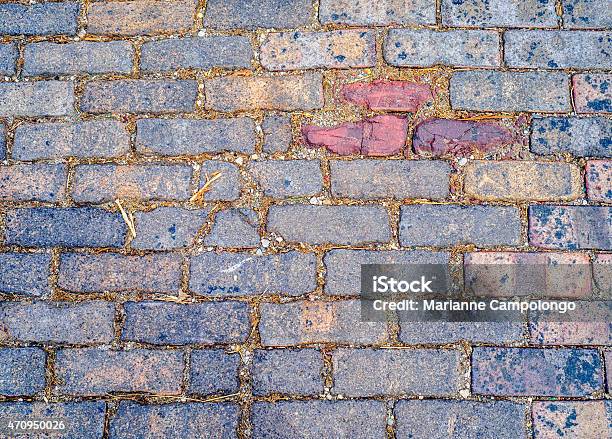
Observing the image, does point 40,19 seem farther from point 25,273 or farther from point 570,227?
point 570,227

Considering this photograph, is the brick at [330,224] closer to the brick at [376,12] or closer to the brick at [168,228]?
the brick at [168,228]

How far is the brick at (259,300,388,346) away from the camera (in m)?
1.89

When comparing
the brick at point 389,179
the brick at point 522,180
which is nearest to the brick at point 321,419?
the brick at point 389,179

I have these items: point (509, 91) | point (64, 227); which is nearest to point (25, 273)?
point (64, 227)

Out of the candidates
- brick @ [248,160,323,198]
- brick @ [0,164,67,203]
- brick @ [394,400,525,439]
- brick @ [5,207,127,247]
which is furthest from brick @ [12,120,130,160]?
brick @ [394,400,525,439]

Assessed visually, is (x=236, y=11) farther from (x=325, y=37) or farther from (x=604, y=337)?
(x=604, y=337)

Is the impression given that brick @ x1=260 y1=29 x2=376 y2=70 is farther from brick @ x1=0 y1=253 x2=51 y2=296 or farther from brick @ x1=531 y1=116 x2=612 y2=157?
brick @ x1=0 y1=253 x2=51 y2=296

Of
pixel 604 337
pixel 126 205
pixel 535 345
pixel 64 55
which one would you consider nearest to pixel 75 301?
pixel 126 205

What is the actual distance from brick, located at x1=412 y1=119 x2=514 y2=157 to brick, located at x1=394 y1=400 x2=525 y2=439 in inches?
34.5

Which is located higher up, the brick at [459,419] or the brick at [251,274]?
the brick at [251,274]

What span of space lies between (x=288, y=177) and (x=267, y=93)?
340mm

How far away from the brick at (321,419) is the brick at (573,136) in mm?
1103

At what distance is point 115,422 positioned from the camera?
1.87 meters

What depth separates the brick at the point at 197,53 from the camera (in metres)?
2.09
